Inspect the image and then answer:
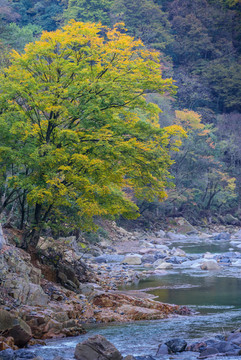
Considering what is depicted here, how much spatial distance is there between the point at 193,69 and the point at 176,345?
67.7 meters

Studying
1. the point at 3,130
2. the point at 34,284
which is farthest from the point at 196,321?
the point at 3,130

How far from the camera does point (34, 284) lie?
38.6ft

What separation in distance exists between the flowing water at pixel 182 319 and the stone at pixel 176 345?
0.59ft

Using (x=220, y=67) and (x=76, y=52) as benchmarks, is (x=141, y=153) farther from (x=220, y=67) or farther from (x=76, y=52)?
(x=220, y=67)

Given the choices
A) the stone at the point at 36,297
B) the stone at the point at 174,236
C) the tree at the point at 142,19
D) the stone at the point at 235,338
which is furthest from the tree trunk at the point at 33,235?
the tree at the point at 142,19

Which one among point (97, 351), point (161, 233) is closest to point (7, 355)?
point (97, 351)

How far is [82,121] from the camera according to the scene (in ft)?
47.1

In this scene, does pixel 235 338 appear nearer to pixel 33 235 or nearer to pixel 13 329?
pixel 13 329

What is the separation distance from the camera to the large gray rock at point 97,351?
7758 millimetres

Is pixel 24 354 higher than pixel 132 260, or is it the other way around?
pixel 24 354

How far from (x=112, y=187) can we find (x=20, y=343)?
26.5 ft

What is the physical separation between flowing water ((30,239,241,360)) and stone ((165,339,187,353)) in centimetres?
18

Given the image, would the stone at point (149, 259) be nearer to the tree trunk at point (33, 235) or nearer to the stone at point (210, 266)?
the stone at point (210, 266)

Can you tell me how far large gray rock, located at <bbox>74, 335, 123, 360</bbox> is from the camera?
7.76m
